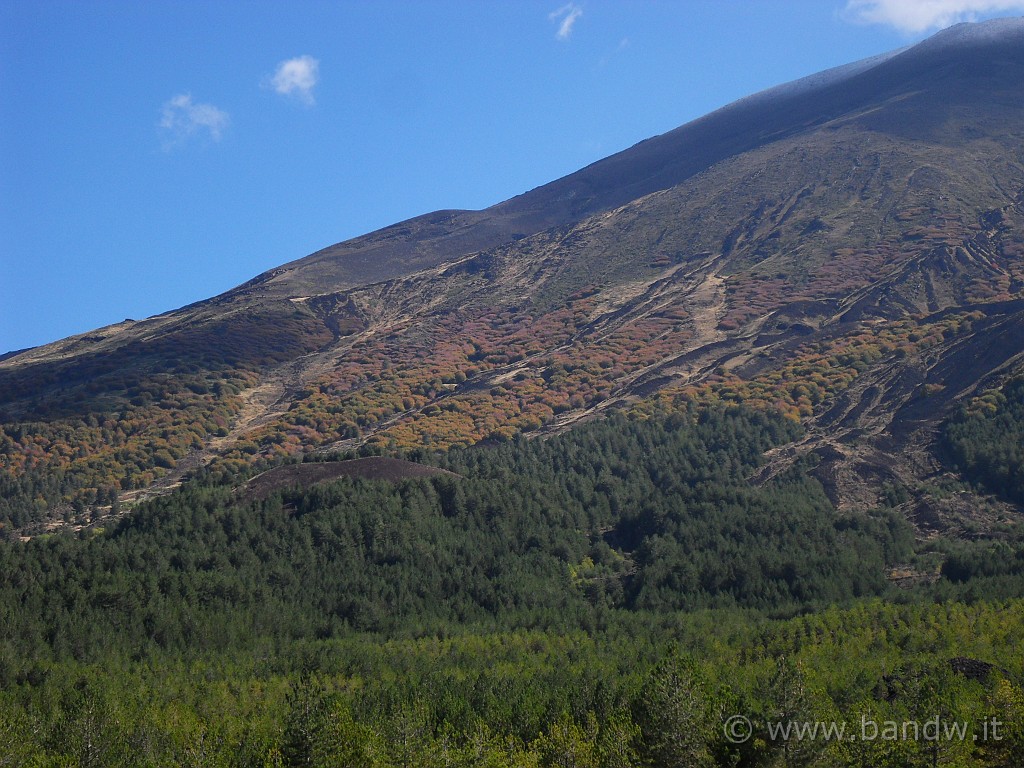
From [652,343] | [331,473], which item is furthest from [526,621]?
[652,343]

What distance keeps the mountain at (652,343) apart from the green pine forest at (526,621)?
12.6m

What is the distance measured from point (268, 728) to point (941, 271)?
397 feet

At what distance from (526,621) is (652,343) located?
78.7 meters

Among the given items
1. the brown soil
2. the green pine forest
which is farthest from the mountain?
the brown soil

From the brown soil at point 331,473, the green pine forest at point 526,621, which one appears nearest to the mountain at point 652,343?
the green pine forest at point 526,621

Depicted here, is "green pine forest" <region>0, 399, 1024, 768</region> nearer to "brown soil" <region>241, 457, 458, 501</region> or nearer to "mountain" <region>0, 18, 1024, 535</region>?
"brown soil" <region>241, 457, 458, 501</region>

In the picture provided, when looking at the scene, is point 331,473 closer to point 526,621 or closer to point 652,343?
point 526,621

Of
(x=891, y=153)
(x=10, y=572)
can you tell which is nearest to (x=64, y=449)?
(x=10, y=572)

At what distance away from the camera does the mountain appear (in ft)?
352

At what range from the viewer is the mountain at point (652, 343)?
10725 cm

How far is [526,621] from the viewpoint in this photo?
67.1 metres

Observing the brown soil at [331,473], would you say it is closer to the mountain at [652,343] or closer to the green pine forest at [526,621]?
the green pine forest at [526,621]

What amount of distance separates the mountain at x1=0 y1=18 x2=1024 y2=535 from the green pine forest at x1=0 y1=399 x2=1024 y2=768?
12608mm

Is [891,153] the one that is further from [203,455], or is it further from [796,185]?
[203,455]
